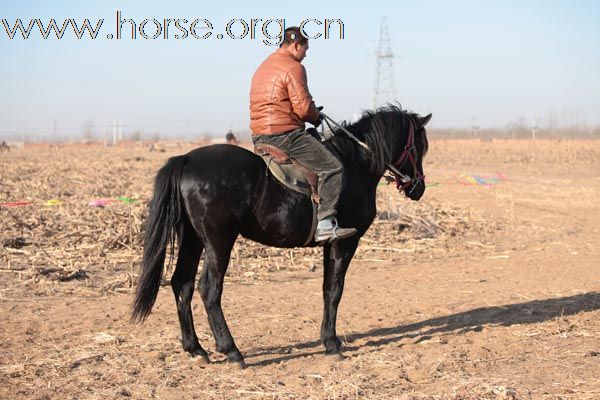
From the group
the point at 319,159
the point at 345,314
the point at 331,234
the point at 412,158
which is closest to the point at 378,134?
the point at 412,158

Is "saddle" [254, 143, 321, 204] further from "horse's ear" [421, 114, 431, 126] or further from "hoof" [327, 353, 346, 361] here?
"horse's ear" [421, 114, 431, 126]

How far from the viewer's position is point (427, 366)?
660 centimetres

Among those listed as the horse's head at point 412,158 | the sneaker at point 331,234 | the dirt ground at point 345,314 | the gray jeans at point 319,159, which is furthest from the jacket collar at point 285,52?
the dirt ground at point 345,314

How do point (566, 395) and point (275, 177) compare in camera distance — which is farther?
point (275, 177)

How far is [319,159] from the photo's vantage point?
6.98 metres

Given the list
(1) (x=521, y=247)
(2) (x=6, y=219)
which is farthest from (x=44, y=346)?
(1) (x=521, y=247)

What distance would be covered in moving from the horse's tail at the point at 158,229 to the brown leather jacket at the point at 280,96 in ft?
3.15

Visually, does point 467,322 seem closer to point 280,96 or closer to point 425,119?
point 425,119

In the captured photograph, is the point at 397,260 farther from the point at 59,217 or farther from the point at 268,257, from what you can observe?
the point at 59,217

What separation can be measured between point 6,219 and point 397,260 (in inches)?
319

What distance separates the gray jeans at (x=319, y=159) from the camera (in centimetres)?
697

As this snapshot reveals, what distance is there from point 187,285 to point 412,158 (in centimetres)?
289

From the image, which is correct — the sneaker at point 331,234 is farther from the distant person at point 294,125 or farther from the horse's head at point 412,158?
the horse's head at point 412,158

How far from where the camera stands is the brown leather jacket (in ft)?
22.5
